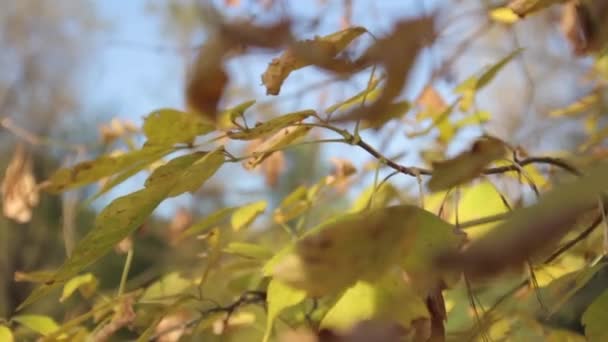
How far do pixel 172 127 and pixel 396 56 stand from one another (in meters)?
0.18

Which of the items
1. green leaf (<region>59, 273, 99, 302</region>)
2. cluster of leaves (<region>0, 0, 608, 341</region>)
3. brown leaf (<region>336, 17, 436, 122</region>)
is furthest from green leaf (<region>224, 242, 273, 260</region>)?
brown leaf (<region>336, 17, 436, 122</region>)

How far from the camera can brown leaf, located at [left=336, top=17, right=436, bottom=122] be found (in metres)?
0.13

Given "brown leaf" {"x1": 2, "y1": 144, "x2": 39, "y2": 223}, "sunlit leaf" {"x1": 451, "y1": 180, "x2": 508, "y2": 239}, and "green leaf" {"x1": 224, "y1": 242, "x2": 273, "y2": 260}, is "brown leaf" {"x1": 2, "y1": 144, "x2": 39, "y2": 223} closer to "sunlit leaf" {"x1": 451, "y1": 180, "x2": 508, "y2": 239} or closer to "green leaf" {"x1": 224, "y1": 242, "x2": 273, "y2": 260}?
"green leaf" {"x1": 224, "y1": 242, "x2": 273, "y2": 260}

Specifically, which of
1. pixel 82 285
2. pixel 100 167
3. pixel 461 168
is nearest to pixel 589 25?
pixel 461 168

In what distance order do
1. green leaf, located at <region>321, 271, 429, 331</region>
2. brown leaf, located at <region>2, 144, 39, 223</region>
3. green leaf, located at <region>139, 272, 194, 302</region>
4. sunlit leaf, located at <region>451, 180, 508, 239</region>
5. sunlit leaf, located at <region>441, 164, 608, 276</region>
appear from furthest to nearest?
brown leaf, located at <region>2, 144, 39, 223</region> → green leaf, located at <region>139, 272, 194, 302</region> → sunlit leaf, located at <region>451, 180, 508, 239</region> → green leaf, located at <region>321, 271, 429, 331</region> → sunlit leaf, located at <region>441, 164, 608, 276</region>

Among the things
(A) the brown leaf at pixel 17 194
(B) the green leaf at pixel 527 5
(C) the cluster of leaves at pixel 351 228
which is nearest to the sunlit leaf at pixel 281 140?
(C) the cluster of leaves at pixel 351 228

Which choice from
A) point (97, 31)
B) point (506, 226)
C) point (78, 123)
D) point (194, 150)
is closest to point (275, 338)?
point (194, 150)

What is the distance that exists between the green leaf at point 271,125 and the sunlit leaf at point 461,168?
0.31 feet

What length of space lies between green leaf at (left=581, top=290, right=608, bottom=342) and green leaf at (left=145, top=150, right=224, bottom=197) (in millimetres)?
157

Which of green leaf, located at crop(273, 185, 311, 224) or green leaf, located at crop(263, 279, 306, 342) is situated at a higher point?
green leaf, located at crop(263, 279, 306, 342)

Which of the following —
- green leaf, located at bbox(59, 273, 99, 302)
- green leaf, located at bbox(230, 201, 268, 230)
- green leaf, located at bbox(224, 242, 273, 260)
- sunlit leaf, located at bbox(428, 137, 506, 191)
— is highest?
sunlit leaf, located at bbox(428, 137, 506, 191)

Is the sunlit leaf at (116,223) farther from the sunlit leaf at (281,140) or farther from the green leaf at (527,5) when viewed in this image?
the green leaf at (527,5)

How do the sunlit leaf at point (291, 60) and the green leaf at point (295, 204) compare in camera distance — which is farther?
the green leaf at point (295, 204)

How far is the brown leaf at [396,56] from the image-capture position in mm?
130
